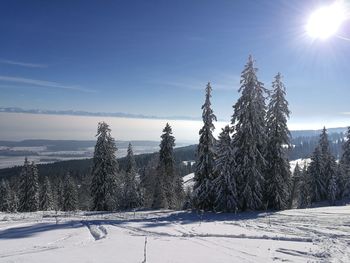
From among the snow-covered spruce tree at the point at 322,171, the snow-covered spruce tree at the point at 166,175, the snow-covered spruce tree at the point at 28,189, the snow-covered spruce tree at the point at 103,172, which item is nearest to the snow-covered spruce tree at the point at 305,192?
the snow-covered spruce tree at the point at 322,171

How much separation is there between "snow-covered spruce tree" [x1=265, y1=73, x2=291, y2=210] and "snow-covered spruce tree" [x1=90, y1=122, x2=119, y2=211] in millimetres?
22962

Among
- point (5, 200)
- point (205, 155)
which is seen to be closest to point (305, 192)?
point (205, 155)

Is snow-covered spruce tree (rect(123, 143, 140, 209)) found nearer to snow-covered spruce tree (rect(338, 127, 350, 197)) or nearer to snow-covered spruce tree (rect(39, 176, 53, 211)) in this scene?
snow-covered spruce tree (rect(39, 176, 53, 211))

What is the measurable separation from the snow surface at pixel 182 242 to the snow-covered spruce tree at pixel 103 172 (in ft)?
86.2

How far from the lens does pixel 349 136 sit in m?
56.3

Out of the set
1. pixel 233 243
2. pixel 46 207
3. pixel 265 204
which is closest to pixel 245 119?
pixel 265 204

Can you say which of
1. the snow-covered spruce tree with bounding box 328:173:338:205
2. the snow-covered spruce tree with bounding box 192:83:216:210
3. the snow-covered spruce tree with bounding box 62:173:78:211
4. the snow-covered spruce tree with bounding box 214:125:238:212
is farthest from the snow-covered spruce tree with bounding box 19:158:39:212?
the snow-covered spruce tree with bounding box 328:173:338:205

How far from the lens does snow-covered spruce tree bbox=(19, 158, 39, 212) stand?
200 feet

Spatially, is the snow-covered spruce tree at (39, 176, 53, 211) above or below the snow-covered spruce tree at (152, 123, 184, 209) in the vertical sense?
below

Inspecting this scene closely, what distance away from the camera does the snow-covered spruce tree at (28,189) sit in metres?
60.9

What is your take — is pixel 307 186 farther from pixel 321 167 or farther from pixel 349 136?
pixel 349 136

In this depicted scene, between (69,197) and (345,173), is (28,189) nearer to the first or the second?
(69,197)

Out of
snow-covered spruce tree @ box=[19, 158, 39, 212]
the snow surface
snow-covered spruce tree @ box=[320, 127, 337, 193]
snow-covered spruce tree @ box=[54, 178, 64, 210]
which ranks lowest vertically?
snow-covered spruce tree @ box=[54, 178, 64, 210]

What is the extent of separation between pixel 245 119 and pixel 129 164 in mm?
37220
